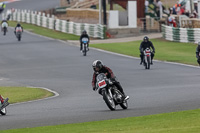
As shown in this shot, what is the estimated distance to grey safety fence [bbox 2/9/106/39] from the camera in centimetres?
5275

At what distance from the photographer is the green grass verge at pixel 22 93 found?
893 inches

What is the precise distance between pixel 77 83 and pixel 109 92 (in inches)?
390

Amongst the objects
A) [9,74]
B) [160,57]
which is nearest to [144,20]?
[160,57]

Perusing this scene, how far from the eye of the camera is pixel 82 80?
2745cm

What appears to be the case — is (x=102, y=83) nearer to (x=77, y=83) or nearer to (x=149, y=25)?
(x=77, y=83)

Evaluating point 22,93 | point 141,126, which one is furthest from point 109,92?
point 22,93

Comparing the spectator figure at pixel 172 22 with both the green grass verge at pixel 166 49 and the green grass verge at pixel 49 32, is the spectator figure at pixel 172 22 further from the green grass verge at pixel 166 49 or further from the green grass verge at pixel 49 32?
the green grass verge at pixel 49 32

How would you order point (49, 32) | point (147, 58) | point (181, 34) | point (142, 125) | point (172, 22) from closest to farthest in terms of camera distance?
point (142, 125) → point (147, 58) → point (181, 34) → point (172, 22) → point (49, 32)

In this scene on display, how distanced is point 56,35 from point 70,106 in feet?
122

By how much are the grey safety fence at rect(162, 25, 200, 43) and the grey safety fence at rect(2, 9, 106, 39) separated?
5593 millimetres

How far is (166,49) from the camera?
4256 cm

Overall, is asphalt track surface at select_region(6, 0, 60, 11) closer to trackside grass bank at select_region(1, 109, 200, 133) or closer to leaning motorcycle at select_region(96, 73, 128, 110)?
leaning motorcycle at select_region(96, 73, 128, 110)

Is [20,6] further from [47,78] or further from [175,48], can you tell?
[47,78]

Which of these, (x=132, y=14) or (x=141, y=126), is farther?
(x=132, y=14)
